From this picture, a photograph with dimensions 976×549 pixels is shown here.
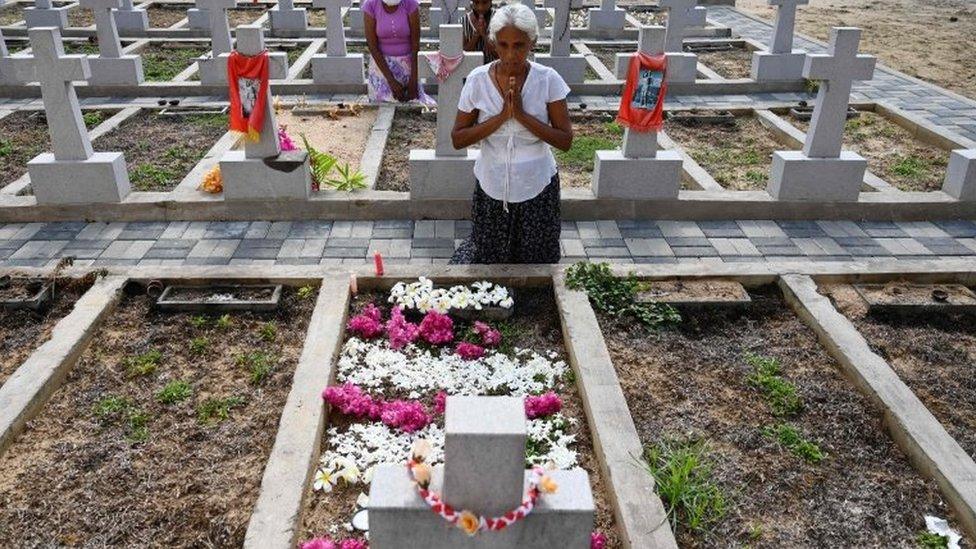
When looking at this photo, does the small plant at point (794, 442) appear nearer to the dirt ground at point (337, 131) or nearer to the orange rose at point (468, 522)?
the orange rose at point (468, 522)

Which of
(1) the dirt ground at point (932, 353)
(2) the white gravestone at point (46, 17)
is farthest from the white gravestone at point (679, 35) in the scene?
(2) the white gravestone at point (46, 17)

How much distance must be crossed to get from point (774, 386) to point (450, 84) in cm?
337

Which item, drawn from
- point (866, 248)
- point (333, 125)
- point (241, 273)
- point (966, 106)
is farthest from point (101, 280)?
point (966, 106)

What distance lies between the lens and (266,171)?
6152 millimetres

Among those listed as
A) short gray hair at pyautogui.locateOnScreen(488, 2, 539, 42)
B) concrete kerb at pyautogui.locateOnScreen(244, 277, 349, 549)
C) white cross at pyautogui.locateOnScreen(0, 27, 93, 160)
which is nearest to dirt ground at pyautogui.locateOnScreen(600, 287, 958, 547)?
concrete kerb at pyautogui.locateOnScreen(244, 277, 349, 549)

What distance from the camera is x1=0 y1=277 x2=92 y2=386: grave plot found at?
4145 millimetres

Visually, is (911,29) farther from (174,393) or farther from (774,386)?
(174,393)

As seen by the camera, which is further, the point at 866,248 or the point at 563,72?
the point at 563,72

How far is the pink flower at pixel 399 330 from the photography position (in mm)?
4277

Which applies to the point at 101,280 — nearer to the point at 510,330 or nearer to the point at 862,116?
the point at 510,330

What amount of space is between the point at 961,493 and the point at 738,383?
112 centimetres

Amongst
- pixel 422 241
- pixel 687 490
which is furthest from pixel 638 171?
pixel 687 490

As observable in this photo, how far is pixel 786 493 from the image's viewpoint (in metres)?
3.25

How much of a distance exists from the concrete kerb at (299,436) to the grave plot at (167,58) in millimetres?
7601
